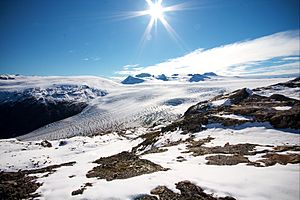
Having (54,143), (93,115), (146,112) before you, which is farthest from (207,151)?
(93,115)

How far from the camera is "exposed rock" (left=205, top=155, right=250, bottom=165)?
66.0 ft

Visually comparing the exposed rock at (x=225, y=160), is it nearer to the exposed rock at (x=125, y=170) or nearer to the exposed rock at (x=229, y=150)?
the exposed rock at (x=229, y=150)

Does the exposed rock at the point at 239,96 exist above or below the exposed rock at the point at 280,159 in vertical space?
above

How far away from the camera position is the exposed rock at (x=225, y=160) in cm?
2012

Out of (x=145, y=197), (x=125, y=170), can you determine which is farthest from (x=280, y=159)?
(x=145, y=197)

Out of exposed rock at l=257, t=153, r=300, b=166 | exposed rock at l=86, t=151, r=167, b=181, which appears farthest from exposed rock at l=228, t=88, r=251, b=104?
exposed rock at l=86, t=151, r=167, b=181

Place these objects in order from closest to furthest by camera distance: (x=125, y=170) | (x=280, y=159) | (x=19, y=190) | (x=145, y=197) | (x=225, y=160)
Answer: (x=145, y=197) < (x=19, y=190) < (x=125, y=170) < (x=280, y=159) < (x=225, y=160)

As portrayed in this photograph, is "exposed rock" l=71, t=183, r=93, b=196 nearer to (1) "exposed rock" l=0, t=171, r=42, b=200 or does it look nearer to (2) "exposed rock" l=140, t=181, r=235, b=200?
(1) "exposed rock" l=0, t=171, r=42, b=200

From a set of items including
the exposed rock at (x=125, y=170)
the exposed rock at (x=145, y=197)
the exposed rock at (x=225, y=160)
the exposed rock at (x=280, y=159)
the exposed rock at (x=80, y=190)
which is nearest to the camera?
the exposed rock at (x=145, y=197)

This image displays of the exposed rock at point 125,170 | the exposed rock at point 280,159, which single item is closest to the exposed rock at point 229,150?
the exposed rock at point 280,159

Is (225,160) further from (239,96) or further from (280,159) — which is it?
(239,96)

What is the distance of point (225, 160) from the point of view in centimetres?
2089

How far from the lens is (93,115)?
539 feet

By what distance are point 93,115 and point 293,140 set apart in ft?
485
